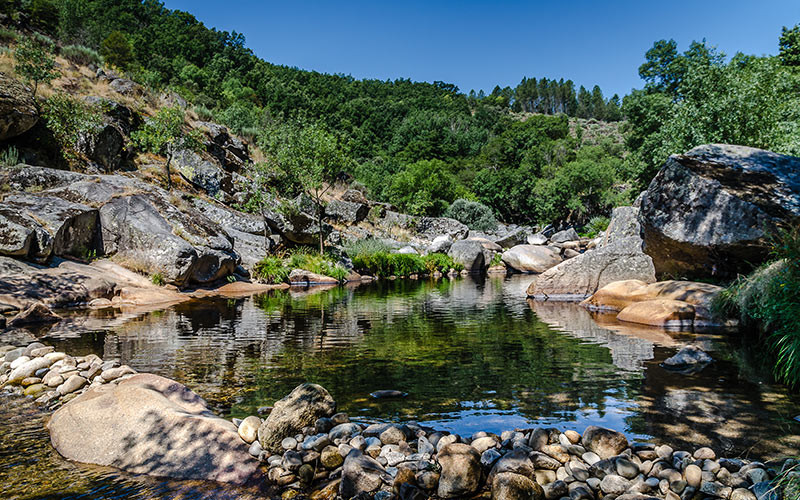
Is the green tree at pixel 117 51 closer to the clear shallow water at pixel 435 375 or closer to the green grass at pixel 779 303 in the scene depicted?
the clear shallow water at pixel 435 375

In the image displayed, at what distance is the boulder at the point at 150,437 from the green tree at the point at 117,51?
43.0 meters

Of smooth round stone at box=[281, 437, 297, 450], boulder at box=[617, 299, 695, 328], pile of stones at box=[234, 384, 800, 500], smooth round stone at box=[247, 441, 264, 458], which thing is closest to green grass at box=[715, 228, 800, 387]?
boulder at box=[617, 299, 695, 328]

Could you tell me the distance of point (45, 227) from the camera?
15000mm

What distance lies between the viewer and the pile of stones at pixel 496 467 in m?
3.63

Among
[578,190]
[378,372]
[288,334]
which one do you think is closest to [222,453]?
[378,372]

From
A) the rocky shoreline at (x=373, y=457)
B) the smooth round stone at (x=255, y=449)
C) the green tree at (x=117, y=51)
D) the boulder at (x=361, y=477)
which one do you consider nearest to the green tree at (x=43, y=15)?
the green tree at (x=117, y=51)

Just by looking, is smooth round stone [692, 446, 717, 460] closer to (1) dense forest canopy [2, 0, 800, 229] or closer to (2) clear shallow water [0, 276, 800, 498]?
(2) clear shallow water [0, 276, 800, 498]

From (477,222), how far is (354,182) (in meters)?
14.8

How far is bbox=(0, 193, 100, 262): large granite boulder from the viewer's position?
13.5 metres

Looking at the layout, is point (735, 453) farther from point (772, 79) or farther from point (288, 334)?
point (772, 79)

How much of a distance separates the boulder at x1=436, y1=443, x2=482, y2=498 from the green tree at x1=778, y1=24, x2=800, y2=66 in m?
43.8

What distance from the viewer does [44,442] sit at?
471 cm

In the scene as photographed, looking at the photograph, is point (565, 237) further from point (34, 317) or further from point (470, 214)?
point (34, 317)

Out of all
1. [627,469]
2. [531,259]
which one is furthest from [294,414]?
[531,259]
